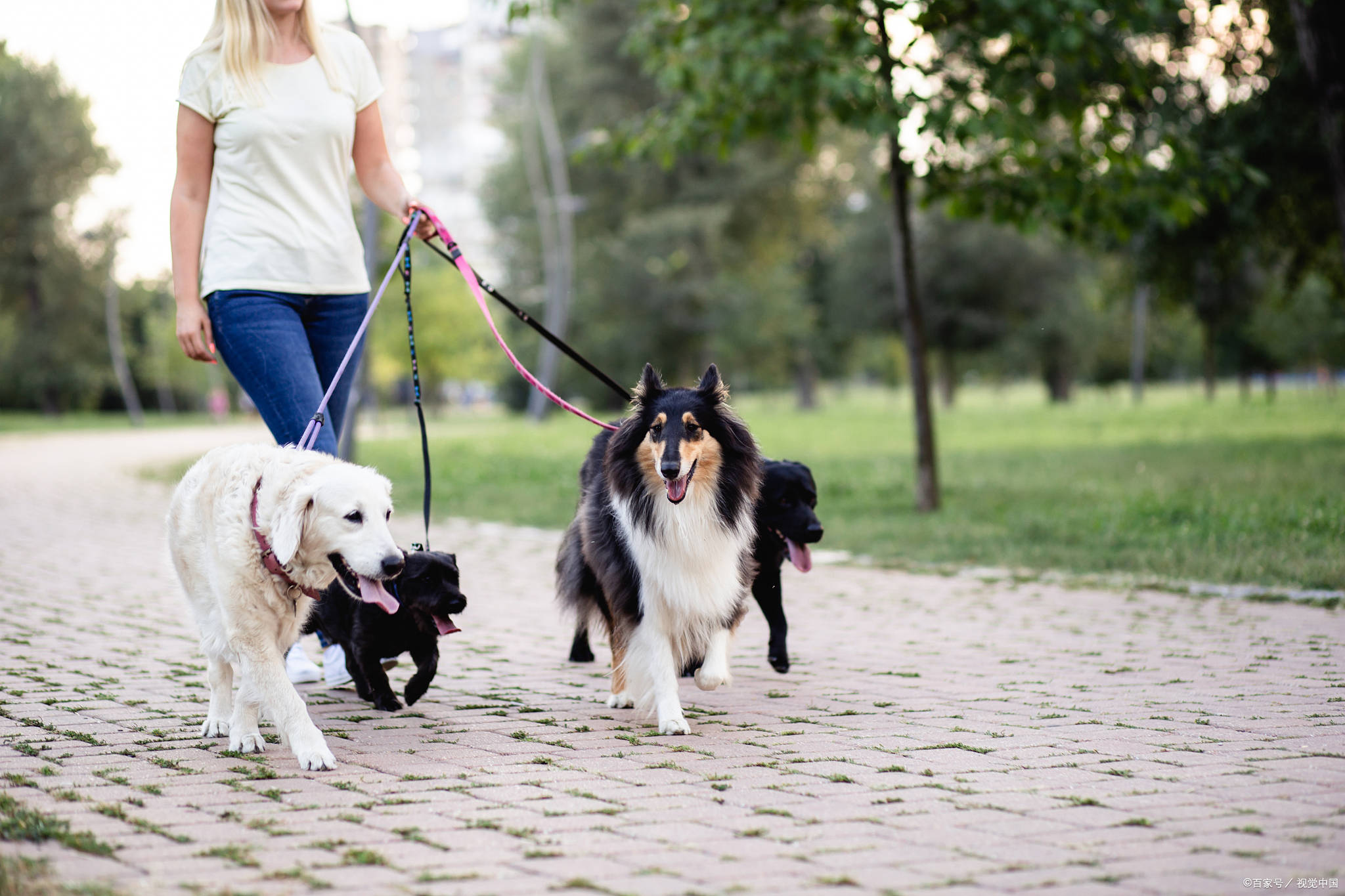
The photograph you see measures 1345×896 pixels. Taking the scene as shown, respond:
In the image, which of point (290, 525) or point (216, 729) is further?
point (216, 729)

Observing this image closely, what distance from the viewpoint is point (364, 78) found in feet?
16.6

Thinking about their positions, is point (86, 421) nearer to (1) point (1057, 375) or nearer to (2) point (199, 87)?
(1) point (1057, 375)

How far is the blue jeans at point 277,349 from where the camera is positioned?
4.64 m

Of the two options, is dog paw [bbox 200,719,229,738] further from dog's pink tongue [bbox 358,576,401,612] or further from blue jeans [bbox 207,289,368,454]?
blue jeans [bbox 207,289,368,454]

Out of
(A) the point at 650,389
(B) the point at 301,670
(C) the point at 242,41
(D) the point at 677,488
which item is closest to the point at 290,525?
(D) the point at 677,488

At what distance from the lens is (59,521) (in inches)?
499

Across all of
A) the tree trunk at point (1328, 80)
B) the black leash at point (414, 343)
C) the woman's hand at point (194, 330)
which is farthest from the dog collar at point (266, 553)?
the tree trunk at point (1328, 80)

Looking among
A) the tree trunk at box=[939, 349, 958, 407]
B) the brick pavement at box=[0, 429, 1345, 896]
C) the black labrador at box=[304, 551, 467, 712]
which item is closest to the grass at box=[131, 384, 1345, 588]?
the brick pavement at box=[0, 429, 1345, 896]

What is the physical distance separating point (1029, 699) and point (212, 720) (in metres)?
3.28

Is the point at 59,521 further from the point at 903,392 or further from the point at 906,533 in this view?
the point at 903,392

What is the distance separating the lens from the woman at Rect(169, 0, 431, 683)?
4613 millimetres

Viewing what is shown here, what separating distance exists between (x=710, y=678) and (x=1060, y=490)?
926 cm

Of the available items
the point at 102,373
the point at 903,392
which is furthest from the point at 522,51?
the point at 903,392

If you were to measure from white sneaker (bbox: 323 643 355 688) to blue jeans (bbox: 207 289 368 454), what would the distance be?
3.50 feet
